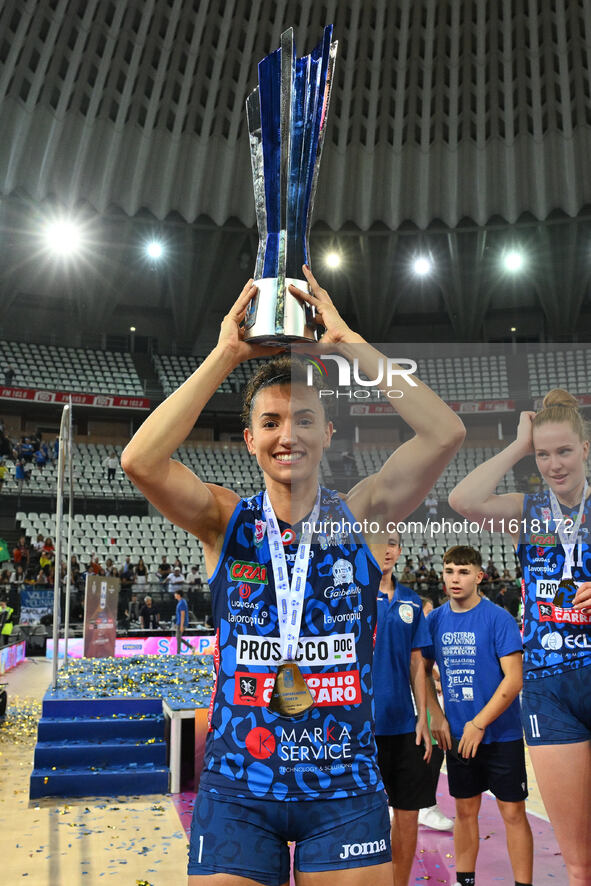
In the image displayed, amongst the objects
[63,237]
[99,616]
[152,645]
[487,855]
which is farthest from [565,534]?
[63,237]

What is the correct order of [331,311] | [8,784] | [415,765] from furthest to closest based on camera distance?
[8,784] → [415,765] → [331,311]

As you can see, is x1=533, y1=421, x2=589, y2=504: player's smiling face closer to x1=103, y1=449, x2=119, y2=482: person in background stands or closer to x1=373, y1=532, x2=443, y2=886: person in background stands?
x1=373, y1=532, x2=443, y2=886: person in background stands

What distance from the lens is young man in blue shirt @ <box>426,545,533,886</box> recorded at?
12.0ft

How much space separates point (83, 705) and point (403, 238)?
19874 mm

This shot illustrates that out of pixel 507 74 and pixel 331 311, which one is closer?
pixel 331 311

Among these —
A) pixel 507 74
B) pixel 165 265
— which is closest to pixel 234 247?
pixel 165 265

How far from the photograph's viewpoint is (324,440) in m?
1.99

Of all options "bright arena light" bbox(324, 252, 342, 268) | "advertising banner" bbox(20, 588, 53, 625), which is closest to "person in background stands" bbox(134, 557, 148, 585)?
"advertising banner" bbox(20, 588, 53, 625)

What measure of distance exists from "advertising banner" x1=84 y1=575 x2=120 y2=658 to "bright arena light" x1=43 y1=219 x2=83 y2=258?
1449 cm

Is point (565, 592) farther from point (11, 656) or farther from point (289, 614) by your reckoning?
point (11, 656)

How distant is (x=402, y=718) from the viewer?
3.85m

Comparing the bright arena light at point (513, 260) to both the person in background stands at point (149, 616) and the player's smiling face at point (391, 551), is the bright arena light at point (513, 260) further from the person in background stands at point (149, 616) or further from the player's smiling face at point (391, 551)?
the player's smiling face at point (391, 551)

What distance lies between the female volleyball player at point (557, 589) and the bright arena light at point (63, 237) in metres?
22.1

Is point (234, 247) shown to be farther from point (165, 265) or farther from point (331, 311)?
point (331, 311)
